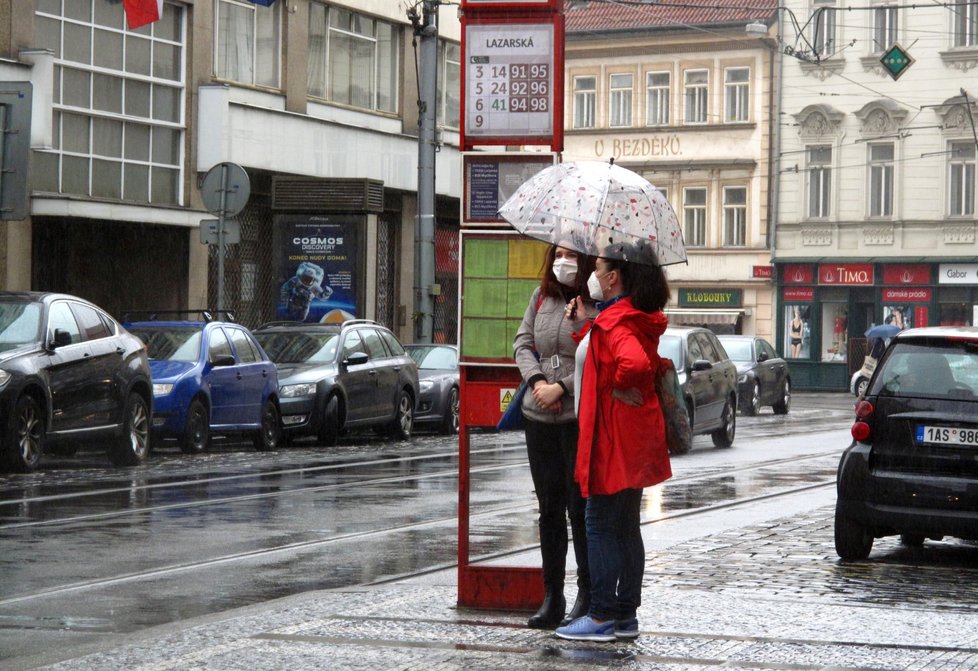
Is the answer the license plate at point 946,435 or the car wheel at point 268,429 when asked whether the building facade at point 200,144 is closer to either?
the car wheel at point 268,429

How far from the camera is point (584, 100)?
196 ft

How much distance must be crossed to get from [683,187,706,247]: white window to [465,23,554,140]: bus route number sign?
49.3m

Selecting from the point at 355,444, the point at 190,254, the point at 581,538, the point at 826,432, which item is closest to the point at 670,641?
the point at 581,538

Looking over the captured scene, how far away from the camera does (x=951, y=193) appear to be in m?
53.1

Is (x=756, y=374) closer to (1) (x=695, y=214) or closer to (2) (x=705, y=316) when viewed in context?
(2) (x=705, y=316)

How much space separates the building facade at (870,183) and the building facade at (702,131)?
32.6 inches

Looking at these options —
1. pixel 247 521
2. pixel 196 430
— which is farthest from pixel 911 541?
pixel 196 430

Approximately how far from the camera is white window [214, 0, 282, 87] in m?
31.6

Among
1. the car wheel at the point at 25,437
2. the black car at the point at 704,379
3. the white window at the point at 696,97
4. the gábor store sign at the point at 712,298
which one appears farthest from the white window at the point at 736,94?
the car wheel at the point at 25,437

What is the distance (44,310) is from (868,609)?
10724mm

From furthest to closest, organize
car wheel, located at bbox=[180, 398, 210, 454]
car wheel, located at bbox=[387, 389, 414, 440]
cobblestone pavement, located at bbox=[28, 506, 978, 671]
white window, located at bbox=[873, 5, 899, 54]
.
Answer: white window, located at bbox=[873, 5, 899, 54] < car wheel, located at bbox=[387, 389, 414, 440] < car wheel, located at bbox=[180, 398, 210, 454] < cobblestone pavement, located at bbox=[28, 506, 978, 671]

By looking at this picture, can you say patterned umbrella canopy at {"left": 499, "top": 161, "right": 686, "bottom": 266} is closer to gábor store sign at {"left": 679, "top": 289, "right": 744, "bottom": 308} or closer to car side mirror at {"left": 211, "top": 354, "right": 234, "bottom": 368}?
car side mirror at {"left": 211, "top": 354, "right": 234, "bottom": 368}

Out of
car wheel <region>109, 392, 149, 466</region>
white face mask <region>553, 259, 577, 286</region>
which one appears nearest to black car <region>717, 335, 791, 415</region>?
car wheel <region>109, 392, 149, 466</region>

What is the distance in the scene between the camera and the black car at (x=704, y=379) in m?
23.4
